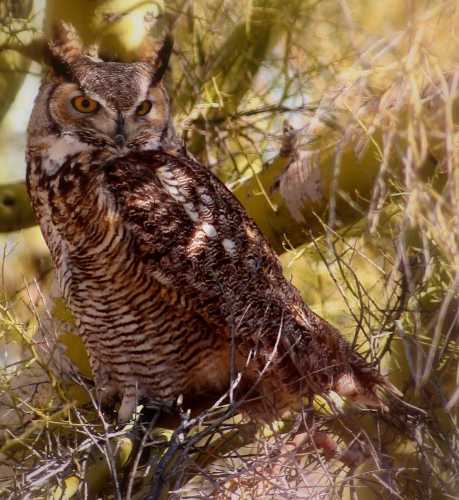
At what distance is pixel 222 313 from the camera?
8.80 feet

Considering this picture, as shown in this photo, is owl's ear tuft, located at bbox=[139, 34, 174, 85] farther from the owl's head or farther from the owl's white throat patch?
the owl's white throat patch

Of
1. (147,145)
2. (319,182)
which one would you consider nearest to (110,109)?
(147,145)

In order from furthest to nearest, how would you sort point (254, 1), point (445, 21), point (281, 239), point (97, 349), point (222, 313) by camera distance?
point (254, 1) → point (281, 239) → point (97, 349) → point (222, 313) → point (445, 21)

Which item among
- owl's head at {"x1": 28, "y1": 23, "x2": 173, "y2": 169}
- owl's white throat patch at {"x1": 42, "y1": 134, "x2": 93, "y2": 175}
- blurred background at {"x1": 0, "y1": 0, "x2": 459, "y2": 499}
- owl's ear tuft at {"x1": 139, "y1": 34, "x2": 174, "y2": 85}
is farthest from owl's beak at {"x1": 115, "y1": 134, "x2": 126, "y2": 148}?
blurred background at {"x1": 0, "y1": 0, "x2": 459, "y2": 499}

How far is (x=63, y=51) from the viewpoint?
301cm

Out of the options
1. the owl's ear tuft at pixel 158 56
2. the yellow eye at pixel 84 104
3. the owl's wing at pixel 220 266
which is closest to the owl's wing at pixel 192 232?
the owl's wing at pixel 220 266

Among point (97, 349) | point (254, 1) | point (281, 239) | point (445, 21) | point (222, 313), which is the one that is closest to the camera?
point (445, 21)

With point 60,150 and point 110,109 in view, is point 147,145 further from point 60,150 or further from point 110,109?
point 60,150

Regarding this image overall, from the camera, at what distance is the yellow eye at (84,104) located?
2898 millimetres

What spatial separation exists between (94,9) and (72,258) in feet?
3.65

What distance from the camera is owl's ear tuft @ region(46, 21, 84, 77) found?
3.00 metres

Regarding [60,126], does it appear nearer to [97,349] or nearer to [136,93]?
[136,93]

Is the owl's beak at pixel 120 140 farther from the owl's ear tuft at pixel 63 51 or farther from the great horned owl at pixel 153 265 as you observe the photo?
the owl's ear tuft at pixel 63 51

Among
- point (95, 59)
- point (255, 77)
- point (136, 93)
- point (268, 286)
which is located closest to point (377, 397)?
point (268, 286)
